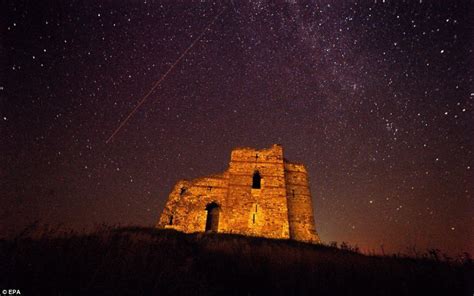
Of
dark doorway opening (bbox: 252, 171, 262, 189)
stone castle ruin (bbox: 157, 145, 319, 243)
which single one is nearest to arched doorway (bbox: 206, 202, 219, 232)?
stone castle ruin (bbox: 157, 145, 319, 243)

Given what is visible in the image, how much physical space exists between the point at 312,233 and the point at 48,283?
17234 mm

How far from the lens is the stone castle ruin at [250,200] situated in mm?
16406

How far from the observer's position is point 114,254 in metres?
3.73

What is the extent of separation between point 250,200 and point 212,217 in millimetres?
4314

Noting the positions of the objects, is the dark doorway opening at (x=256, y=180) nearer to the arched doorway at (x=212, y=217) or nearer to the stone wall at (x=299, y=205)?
the stone wall at (x=299, y=205)

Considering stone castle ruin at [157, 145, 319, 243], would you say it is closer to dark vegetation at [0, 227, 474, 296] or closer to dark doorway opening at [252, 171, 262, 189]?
dark doorway opening at [252, 171, 262, 189]

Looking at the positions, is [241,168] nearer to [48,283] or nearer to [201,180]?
[201,180]

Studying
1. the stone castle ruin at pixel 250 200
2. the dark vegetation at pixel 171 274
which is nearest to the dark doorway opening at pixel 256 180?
the stone castle ruin at pixel 250 200

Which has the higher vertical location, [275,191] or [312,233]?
[275,191]

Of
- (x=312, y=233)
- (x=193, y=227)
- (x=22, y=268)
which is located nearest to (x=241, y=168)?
(x=193, y=227)

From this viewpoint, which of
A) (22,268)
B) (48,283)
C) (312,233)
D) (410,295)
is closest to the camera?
(48,283)

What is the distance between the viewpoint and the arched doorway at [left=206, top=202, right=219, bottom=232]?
749 inches

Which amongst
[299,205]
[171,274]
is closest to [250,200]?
[299,205]

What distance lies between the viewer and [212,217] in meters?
19.5
